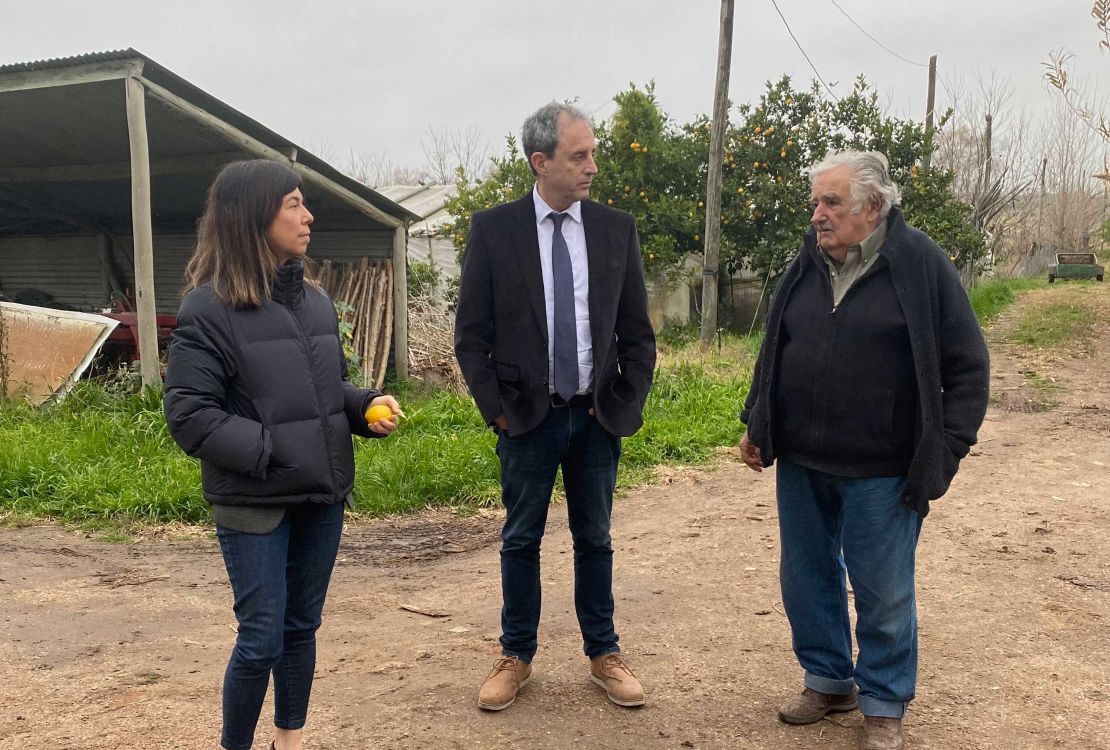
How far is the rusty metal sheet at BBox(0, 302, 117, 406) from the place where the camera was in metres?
8.66

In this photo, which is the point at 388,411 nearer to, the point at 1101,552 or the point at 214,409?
the point at 214,409

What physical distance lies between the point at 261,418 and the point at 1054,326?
16.0m

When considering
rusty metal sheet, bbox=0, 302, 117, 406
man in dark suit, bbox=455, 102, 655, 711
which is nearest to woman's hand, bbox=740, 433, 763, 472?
man in dark suit, bbox=455, 102, 655, 711

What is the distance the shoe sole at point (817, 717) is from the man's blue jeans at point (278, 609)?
65.7 inches

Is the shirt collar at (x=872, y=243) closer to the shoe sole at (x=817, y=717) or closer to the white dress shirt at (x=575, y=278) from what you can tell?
the white dress shirt at (x=575, y=278)

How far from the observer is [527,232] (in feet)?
11.1

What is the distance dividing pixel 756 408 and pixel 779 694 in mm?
1119

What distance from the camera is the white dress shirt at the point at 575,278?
11.0 ft

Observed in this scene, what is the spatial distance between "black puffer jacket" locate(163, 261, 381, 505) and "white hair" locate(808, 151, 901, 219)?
1.73 metres

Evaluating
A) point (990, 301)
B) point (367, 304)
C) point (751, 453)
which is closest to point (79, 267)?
point (367, 304)

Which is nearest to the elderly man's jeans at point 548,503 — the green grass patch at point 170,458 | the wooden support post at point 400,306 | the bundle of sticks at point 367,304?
the green grass patch at point 170,458

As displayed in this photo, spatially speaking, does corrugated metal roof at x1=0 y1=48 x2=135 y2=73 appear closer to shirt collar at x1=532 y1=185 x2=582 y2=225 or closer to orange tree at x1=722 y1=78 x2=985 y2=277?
shirt collar at x1=532 y1=185 x2=582 y2=225

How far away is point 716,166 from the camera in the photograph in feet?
41.0

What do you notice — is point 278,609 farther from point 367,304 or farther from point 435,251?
point 435,251
